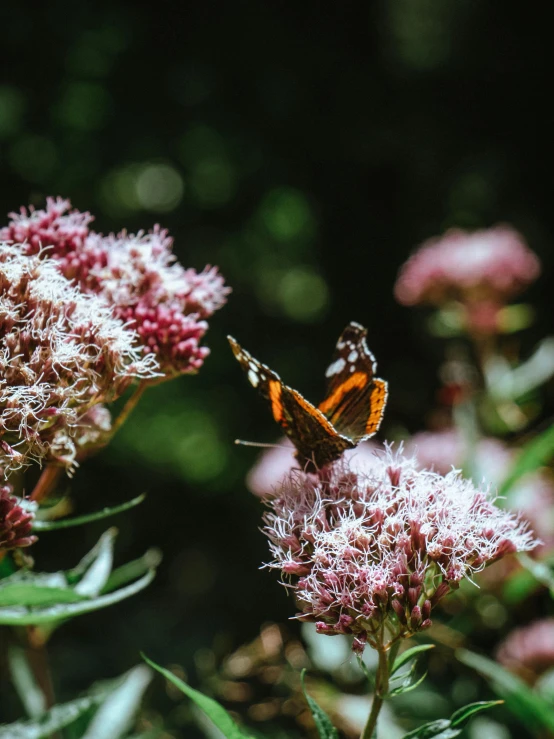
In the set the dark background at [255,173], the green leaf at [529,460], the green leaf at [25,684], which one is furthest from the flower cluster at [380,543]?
the dark background at [255,173]

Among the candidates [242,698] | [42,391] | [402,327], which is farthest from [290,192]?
[42,391]

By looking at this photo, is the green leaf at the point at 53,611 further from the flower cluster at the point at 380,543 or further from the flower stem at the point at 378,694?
the flower stem at the point at 378,694

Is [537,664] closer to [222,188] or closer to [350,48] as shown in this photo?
[222,188]

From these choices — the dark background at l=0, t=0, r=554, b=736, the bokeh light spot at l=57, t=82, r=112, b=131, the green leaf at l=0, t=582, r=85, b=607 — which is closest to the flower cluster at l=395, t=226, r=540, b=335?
the dark background at l=0, t=0, r=554, b=736

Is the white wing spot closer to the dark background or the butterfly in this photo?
the butterfly

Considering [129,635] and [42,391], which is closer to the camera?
[42,391]

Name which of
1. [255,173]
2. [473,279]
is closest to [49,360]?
[473,279]

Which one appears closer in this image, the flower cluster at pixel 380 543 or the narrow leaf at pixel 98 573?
the flower cluster at pixel 380 543
